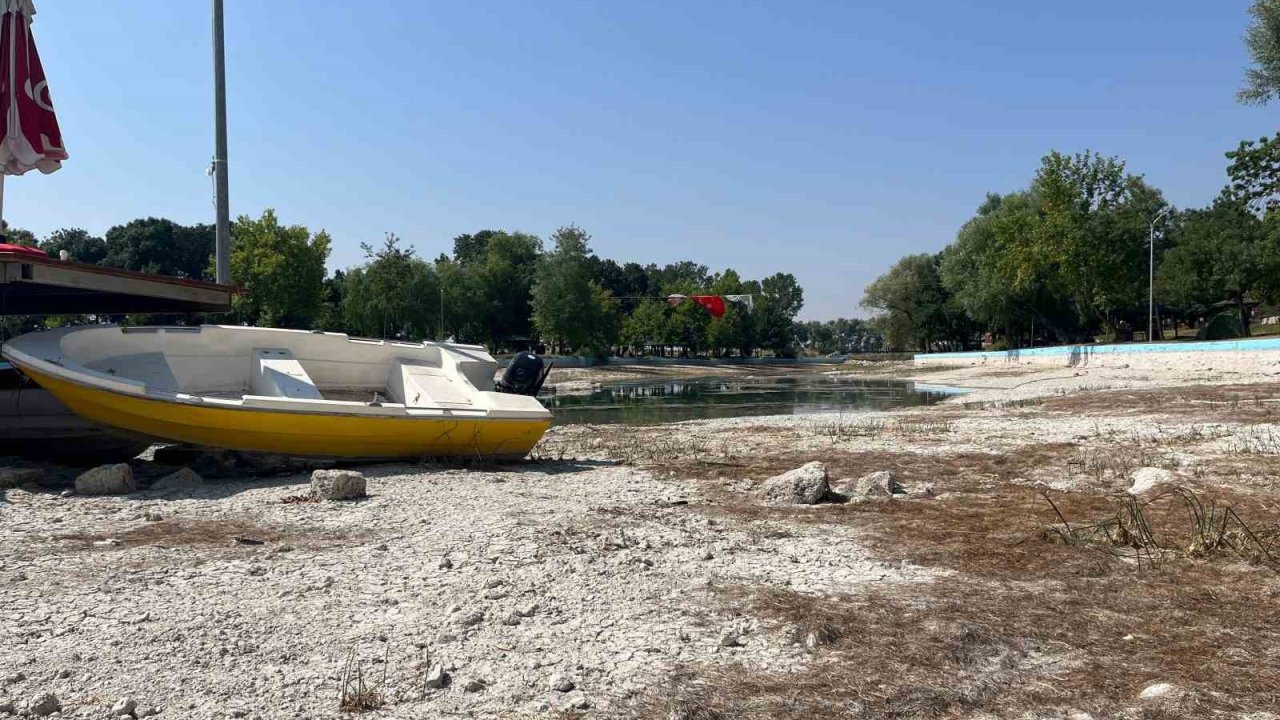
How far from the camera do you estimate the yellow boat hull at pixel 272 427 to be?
10.6 meters

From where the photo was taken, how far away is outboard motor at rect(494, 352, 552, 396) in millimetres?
13977

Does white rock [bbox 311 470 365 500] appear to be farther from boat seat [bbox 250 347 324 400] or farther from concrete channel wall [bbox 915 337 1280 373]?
concrete channel wall [bbox 915 337 1280 373]

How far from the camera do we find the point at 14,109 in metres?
13.1

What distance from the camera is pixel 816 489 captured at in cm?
895

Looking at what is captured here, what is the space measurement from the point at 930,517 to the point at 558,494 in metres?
4.26

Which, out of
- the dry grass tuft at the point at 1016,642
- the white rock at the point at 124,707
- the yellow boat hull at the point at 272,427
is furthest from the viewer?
the yellow boat hull at the point at 272,427

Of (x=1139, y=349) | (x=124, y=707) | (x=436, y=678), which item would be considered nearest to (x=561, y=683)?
(x=436, y=678)

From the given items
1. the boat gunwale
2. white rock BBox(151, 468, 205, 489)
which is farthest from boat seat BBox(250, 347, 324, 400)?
white rock BBox(151, 468, 205, 489)

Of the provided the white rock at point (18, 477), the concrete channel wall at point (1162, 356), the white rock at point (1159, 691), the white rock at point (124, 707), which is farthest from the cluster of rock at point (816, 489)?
the concrete channel wall at point (1162, 356)

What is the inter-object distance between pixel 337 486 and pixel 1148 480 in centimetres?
905

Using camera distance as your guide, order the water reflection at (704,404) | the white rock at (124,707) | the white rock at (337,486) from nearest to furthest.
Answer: the white rock at (124,707) → the white rock at (337,486) → the water reflection at (704,404)

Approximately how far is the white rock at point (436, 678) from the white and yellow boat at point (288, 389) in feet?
23.5

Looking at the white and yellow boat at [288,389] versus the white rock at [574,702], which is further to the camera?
the white and yellow boat at [288,389]

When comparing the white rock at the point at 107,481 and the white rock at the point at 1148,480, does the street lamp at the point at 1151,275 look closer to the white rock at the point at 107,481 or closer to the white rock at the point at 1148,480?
the white rock at the point at 1148,480
